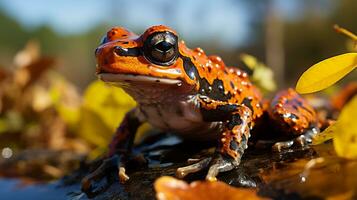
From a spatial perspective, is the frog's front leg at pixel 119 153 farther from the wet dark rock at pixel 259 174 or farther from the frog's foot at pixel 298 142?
the frog's foot at pixel 298 142

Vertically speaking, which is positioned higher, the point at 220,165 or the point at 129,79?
the point at 129,79

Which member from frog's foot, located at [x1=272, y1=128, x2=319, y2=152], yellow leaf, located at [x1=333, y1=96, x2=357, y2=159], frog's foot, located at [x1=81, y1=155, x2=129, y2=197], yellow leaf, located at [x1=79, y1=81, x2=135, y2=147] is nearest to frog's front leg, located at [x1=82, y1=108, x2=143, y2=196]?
frog's foot, located at [x1=81, y1=155, x2=129, y2=197]

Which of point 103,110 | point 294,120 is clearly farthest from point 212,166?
point 103,110

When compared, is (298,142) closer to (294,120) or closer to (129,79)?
(294,120)

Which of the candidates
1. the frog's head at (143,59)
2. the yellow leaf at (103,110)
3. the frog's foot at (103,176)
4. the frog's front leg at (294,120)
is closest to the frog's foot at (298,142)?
the frog's front leg at (294,120)

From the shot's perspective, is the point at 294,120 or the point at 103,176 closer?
the point at 103,176

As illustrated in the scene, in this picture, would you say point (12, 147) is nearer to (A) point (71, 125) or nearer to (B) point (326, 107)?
(A) point (71, 125)

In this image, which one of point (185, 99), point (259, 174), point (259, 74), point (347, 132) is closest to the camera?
point (347, 132)
